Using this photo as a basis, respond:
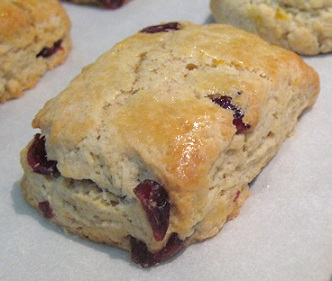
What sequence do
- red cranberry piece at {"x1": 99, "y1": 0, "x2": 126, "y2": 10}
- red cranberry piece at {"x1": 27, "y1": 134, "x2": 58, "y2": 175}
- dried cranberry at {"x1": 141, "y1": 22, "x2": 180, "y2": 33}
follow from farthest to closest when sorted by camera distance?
red cranberry piece at {"x1": 99, "y1": 0, "x2": 126, "y2": 10} < dried cranberry at {"x1": 141, "y1": 22, "x2": 180, "y2": 33} < red cranberry piece at {"x1": 27, "y1": 134, "x2": 58, "y2": 175}

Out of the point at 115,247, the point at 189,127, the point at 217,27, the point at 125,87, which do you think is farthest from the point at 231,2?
the point at 115,247

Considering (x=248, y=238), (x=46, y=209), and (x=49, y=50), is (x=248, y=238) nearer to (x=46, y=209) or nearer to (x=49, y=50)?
(x=46, y=209)

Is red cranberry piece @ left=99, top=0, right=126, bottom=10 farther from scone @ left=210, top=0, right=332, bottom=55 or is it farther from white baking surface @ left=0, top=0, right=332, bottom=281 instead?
white baking surface @ left=0, top=0, right=332, bottom=281

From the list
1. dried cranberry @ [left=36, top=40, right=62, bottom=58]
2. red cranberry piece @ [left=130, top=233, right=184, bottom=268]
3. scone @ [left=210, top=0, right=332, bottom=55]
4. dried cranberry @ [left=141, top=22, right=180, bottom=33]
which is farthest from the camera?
dried cranberry @ [left=36, top=40, right=62, bottom=58]

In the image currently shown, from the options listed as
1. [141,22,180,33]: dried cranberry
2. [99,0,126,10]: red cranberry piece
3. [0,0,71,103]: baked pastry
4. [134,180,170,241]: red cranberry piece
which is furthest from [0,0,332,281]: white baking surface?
[99,0,126,10]: red cranberry piece

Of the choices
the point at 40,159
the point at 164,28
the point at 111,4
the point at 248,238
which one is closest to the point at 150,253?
the point at 248,238

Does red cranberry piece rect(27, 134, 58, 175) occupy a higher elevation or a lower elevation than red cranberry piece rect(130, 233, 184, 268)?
higher

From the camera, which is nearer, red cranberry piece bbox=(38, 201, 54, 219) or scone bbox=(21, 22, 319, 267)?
scone bbox=(21, 22, 319, 267)
